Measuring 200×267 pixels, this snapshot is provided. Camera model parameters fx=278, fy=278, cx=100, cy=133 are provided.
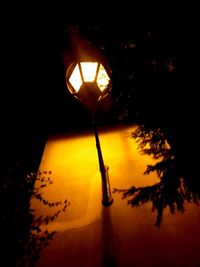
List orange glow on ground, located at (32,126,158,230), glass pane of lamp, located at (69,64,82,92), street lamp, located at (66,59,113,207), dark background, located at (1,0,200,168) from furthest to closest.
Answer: orange glow on ground, located at (32,126,158,230) < glass pane of lamp, located at (69,64,82,92) < street lamp, located at (66,59,113,207) < dark background, located at (1,0,200,168)

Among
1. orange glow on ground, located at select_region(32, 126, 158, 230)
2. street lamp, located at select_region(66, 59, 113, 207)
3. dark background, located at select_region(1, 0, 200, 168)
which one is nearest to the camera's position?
dark background, located at select_region(1, 0, 200, 168)

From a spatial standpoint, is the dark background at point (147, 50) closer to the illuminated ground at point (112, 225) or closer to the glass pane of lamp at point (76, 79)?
the glass pane of lamp at point (76, 79)

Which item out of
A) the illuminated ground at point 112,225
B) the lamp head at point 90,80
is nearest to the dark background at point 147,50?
the lamp head at point 90,80

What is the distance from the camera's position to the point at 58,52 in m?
8.56

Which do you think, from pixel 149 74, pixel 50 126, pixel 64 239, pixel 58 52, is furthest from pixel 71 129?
pixel 149 74

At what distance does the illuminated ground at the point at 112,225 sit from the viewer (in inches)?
191

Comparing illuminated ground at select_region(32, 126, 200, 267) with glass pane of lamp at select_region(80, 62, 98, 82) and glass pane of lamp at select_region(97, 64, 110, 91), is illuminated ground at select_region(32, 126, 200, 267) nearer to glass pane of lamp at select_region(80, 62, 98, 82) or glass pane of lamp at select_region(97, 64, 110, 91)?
glass pane of lamp at select_region(97, 64, 110, 91)

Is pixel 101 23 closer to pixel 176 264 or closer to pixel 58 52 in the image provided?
pixel 176 264

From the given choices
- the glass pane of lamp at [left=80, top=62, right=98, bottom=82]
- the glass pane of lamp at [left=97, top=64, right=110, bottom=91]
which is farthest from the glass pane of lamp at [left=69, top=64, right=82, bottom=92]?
the glass pane of lamp at [left=97, top=64, right=110, bottom=91]

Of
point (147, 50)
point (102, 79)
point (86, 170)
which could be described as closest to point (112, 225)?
point (86, 170)

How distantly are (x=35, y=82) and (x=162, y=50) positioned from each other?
255 inches

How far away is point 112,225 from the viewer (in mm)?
5469

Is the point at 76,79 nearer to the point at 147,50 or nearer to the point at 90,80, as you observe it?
the point at 90,80

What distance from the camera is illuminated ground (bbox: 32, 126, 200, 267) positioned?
485cm
